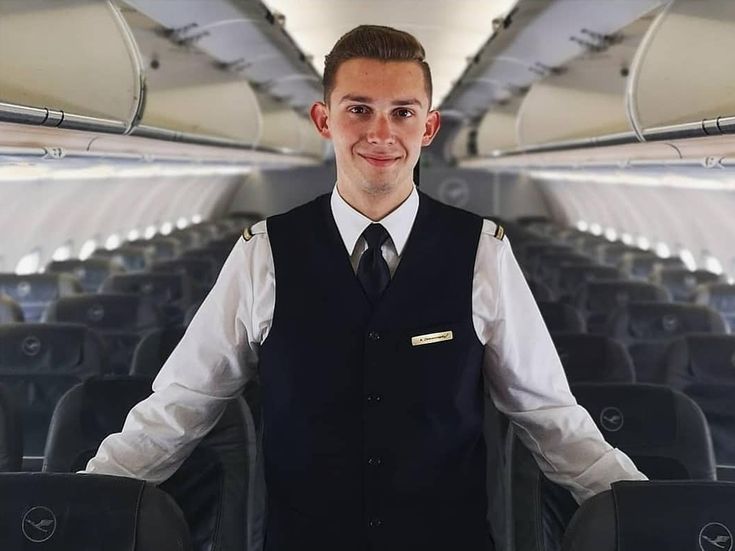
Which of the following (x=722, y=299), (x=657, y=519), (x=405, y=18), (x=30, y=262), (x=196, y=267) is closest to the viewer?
(x=657, y=519)

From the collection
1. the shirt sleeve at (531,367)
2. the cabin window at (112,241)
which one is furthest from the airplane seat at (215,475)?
the cabin window at (112,241)

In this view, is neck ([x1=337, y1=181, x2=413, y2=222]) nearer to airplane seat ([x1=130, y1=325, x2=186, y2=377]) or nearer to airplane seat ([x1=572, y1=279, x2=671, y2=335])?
airplane seat ([x1=130, y1=325, x2=186, y2=377])

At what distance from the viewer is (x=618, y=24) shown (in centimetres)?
547

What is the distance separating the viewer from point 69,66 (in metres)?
4.18

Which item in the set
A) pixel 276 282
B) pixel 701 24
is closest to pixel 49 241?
pixel 701 24

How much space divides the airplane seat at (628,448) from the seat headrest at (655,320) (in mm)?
2865

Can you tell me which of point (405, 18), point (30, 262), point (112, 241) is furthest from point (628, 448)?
point (112, 241)

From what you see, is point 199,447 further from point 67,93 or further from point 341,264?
point 67,93

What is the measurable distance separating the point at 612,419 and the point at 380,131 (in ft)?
5.40

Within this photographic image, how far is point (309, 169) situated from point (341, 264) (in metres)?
20.3

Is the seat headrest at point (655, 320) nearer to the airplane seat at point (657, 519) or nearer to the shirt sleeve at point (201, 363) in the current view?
the airplane seat at point (657, 519)

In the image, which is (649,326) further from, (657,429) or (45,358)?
(45,358)

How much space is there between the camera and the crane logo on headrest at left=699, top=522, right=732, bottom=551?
6.54ft

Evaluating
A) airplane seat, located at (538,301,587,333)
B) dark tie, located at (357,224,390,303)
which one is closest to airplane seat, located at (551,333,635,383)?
airplane seat, located at (538,301,587,333)
